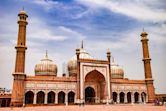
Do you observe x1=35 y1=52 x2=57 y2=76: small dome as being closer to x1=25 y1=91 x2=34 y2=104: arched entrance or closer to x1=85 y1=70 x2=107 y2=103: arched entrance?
x1=25 y1=91 x2=34 y2=104: arched entrance

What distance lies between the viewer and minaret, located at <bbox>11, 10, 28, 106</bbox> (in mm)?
23141

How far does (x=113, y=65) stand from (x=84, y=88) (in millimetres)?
10661

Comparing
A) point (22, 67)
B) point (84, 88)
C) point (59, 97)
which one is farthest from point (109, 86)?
point (22, 67)

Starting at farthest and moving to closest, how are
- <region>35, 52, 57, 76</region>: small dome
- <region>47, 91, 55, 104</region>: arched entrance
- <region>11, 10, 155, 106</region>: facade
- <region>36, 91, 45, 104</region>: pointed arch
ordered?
<region>35, 52, 57, 76</region>: small dome → <region>47, 91, 55, 104</region>: arched entrance → <region>36, 91, 45, 104</region>: pointed arch → <region>11, 10, 155, 106</region>: facade

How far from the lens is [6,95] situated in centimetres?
2573

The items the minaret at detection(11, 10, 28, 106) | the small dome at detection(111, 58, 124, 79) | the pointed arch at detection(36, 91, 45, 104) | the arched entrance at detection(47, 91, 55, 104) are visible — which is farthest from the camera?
the small dome at detection(111, 58, 124, 79)

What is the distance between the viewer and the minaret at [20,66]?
23.1 metres

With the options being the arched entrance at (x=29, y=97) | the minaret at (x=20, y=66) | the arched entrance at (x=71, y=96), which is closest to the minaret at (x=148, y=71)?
the arched entrance at (x=71, y=96)

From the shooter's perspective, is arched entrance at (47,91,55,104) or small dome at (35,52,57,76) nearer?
arched entrance at (47,91,55,104)

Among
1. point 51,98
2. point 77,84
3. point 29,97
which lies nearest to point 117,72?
point 77,84

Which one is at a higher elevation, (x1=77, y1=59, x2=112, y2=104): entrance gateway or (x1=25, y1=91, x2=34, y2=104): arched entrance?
(x1=77, y1=59, x2=112, y2=104): entrance gateway

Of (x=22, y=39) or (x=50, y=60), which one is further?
(x=50, y=60)

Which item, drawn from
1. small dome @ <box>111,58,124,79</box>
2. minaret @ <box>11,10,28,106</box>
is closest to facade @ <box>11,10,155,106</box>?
minaret @ <box>11,10,28,106</box>

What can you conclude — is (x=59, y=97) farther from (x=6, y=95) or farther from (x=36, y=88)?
(x=6, y=95)
